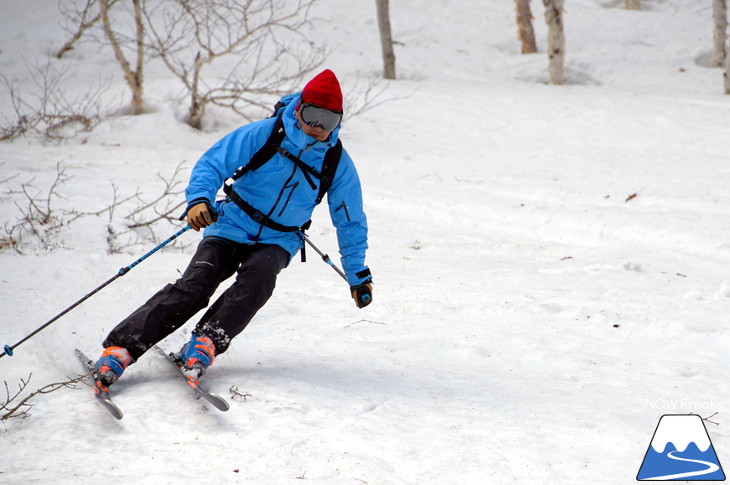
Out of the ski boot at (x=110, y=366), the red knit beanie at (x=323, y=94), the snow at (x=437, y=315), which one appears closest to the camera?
the snow at (x=437, y=315)

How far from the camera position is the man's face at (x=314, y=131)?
3631 millimetres

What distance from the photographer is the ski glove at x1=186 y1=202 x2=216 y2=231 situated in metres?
3.37

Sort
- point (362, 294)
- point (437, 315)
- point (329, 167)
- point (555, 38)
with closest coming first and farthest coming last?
point (329, 167) → point (362, 294) → point (437, 315) → point (555, 38)

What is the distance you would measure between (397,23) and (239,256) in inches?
736

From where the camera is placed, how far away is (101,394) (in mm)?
3164

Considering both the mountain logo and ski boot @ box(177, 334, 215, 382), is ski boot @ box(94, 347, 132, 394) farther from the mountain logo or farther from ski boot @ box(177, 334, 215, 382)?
the mountain logo

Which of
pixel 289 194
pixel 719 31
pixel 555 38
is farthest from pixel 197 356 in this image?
pixel 719 31

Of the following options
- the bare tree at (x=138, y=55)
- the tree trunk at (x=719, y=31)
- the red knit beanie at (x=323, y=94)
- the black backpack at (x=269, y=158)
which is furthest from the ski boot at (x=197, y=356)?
the tree trunk at (x=719, y=31)

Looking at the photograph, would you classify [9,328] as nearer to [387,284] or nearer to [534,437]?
[387,284]

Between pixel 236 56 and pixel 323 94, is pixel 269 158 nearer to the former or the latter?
pixel 323 94

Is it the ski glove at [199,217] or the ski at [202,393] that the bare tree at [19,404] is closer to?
the ski at [202,393]

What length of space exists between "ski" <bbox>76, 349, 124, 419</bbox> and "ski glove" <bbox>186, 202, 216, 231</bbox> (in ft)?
2.91

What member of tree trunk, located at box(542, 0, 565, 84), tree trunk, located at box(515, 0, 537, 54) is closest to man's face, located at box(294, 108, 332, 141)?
tree trunk, located at box(542, 0, 565, 84)

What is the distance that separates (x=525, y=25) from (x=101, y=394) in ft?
60.2
